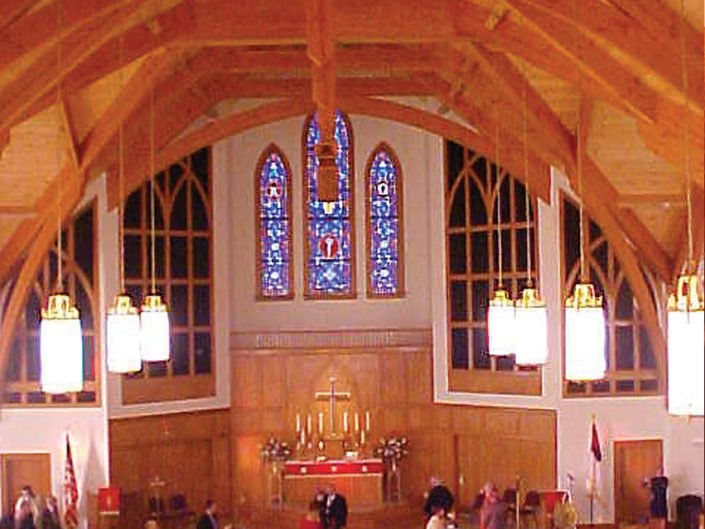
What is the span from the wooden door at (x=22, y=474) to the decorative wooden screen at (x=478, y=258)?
727cm

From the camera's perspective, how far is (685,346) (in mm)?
6594

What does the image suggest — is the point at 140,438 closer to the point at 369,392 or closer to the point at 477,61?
the point at 369,392

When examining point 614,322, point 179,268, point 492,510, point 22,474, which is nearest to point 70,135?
point 179,268

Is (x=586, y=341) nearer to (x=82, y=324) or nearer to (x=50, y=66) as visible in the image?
(x=50, y=66)

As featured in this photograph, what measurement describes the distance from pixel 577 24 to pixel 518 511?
36.2ft

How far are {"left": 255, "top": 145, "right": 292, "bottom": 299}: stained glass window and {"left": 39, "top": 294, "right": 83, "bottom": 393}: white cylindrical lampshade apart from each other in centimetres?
1572

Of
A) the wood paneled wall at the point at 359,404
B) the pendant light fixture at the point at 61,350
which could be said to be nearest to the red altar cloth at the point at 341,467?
the wood paneled wall at the point at 359,404

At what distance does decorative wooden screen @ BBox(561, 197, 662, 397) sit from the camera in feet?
71.3

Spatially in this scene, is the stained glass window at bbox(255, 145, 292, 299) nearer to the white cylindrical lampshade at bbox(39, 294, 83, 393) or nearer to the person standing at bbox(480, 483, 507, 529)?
the person standing at bbox(480, 483, 507, 529)

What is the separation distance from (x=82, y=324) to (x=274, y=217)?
5.01m

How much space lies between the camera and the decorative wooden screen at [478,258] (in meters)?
22.8

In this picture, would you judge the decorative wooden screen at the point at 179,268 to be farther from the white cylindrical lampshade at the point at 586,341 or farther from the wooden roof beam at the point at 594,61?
the white cylindrical lampshade at the point at 586,341

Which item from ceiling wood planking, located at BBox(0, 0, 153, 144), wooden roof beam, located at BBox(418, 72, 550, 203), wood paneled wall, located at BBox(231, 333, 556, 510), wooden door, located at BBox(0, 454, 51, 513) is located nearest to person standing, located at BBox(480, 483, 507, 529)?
wood paneled wall, located at BBox(231, 333, 556, 510)

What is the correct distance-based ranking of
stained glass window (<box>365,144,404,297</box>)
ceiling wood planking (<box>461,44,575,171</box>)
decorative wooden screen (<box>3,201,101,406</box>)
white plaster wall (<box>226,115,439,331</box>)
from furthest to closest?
1. stained glass window (<box>365,144,404,297</box>)
2. white plaster wall (<box>226,115,439,331</box>)
3. decorative wooden screen (<box>3,201,101,406</box>)
4. ceiling wood planking (<box>461,44,575,171</box>)
